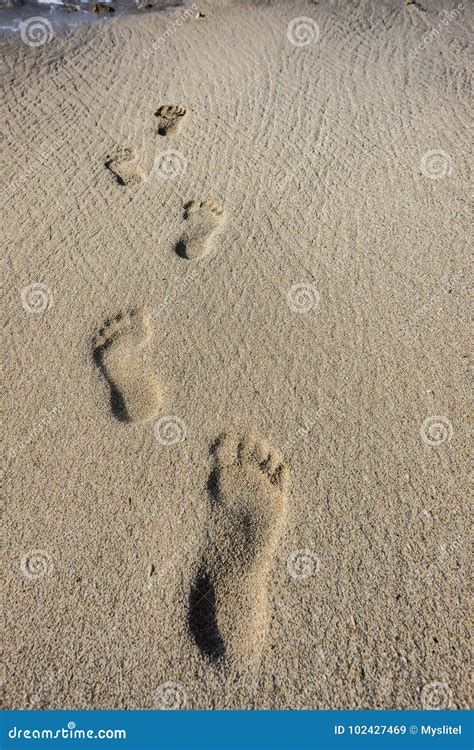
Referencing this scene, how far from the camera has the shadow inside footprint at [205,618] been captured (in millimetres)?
2170

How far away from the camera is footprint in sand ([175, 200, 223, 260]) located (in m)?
3.48

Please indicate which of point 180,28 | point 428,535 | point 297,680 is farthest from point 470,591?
point 180,28

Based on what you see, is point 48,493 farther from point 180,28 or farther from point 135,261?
point 180,28

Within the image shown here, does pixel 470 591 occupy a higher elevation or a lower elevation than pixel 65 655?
lower

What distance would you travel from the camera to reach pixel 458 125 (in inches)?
161

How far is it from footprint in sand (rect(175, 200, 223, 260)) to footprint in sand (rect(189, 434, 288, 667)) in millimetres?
1371

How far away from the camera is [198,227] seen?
361 centimetres

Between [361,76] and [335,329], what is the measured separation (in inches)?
114
